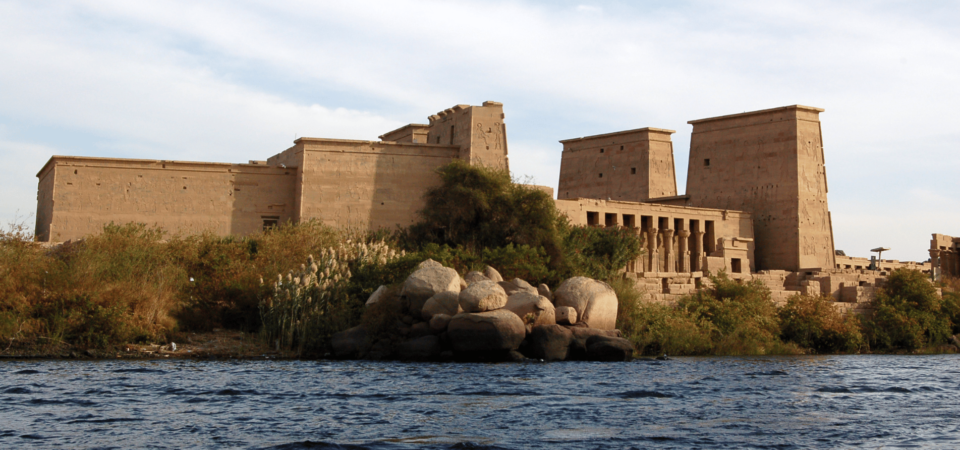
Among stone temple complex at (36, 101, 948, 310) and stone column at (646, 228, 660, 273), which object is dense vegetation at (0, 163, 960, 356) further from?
stone column at (646, 228, 660, 273)

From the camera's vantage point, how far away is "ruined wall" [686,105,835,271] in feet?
137

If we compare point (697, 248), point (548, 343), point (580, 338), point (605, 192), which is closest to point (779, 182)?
point (697, 248)

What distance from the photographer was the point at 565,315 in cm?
2072

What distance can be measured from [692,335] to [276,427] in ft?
52.2

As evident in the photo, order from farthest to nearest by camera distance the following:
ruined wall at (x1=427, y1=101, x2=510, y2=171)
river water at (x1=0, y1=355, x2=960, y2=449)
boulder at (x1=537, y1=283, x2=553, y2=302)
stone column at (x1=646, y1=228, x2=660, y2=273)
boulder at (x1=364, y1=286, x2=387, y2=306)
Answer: stone column at (x1=646, y1=228, x2=660, y2=273)
ruined wall at (x1=427, y1=101, x2=510, y2=171)
boulder at (x1=537, y1=283, x2=553, y2=302)
boulder at (x1=364, y1=286, x2=387, y2=306)
river water at (x1=0, y1=355, x2=960, y2=449)

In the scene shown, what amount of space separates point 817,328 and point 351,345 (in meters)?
14.9

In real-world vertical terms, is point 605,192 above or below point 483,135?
below

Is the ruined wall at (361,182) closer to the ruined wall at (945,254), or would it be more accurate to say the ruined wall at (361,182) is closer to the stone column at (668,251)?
the stone column at (668,251)

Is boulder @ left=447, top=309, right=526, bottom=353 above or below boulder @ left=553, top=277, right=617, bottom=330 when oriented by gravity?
below

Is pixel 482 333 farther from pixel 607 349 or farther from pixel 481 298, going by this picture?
pixel 607 349

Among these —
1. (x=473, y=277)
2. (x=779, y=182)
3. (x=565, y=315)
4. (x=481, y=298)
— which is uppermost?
(x=779, y=182)

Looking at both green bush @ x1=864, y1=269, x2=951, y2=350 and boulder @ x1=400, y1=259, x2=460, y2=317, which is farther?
green bush @ x1=864, y1=269, x2=951, y2=350

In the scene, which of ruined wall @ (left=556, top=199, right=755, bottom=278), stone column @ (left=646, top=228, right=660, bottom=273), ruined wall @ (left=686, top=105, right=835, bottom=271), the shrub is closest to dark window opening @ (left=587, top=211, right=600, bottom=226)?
ruined wall @ (left=556, top=199, right=755, bottom=278)

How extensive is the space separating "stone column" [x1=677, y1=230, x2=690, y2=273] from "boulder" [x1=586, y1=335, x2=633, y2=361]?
2111 centimetres
